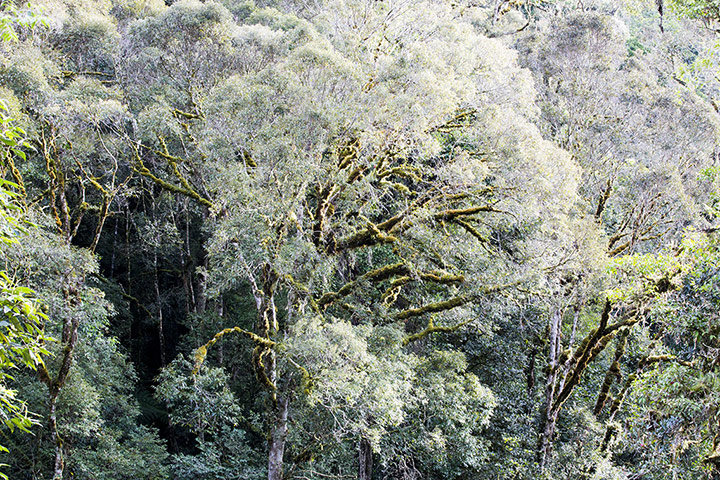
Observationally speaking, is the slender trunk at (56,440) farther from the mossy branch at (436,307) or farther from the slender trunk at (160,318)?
the slender trunk at (160,318)

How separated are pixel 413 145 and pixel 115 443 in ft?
25.0

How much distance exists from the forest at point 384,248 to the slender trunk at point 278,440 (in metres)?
0.05

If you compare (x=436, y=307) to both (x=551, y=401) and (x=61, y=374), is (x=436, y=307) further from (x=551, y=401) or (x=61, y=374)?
(x=61, y=374)

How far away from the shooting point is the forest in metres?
8.03

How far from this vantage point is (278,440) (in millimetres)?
9219

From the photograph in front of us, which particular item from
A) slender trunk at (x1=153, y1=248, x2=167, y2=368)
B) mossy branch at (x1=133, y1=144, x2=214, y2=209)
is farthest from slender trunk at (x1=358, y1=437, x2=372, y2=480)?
slender trunk at (x1=153, y1=248, x2=167, y2=368)

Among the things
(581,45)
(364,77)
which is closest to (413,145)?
(364,77)

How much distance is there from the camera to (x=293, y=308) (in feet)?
31.3

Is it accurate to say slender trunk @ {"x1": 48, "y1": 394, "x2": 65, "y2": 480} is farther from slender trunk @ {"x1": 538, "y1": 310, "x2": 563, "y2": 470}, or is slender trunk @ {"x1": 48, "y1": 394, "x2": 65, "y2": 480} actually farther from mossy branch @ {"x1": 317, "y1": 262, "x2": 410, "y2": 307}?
slender trunk @ {"x1": 538, "y1": 310, "x2": 563, "y2": 470}

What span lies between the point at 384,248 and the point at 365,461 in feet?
14.1

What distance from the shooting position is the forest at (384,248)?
8031 millimetres

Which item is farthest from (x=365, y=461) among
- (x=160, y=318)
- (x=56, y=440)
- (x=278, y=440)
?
(x=160, y=318)

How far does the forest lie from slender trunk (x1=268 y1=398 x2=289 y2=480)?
0.05 m

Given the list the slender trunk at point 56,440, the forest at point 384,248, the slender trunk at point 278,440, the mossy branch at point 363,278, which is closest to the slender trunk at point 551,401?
the forest at point 384,248
